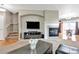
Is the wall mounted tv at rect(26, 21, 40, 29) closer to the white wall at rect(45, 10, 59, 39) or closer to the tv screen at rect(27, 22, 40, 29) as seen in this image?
the tv screen at rect(27, 22, 40, 29)

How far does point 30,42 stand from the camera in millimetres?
1356

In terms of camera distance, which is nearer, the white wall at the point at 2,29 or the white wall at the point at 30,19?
the white wall at the point at 2,29

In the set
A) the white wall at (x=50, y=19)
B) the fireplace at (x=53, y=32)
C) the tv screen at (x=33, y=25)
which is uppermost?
the white wall at (x=50, y=19)

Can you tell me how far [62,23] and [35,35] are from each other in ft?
1.40

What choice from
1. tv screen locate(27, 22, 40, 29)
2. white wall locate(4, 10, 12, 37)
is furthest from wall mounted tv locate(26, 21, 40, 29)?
white wall locate(4, 10, 12, 37)

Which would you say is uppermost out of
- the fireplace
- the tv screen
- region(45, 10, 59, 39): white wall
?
region(45, 10, 59, 39): white wall

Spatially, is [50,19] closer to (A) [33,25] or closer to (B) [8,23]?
(A) [33,25]

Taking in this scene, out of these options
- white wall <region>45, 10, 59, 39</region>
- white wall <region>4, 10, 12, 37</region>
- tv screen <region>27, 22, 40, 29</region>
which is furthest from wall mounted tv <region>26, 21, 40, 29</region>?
white wall <region>4, 10, 12, 37</region>

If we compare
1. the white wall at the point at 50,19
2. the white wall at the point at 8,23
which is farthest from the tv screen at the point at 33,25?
the white wall at the point at 8,23

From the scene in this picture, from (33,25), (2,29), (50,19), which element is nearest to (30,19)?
(33,25)

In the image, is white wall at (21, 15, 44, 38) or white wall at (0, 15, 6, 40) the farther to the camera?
white wall at (21, 15, 44, 38)

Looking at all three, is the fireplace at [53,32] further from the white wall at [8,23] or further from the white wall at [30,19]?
the white wall at [8,23]

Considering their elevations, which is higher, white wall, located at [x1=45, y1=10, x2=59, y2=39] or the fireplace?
white wall, located at [x1=45, y1=10, x2=59, y2=39]
